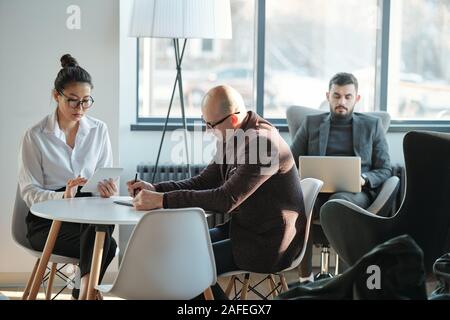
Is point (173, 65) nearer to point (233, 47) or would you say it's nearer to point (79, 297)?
point (233, 47)

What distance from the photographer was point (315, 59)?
226 inches

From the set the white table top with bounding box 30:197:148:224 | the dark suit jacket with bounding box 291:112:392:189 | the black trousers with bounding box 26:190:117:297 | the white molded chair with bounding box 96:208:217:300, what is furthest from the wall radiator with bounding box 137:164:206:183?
the white molded chair with bounding box 96:208:217:300

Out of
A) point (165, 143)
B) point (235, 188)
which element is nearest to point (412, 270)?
point (235, 188)

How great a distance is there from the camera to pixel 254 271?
338 cm

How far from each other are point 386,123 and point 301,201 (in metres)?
1.89

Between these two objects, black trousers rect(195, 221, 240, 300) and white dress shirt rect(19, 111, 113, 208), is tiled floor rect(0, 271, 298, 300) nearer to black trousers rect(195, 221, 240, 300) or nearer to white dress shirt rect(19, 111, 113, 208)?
white dress shirt rect(19, 111, 113, 208)

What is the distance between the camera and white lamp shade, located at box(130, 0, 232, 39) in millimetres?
4574

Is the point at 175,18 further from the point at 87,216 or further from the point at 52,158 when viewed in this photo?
the point at 87,216

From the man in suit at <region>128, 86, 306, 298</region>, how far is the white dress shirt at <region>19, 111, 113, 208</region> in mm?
678

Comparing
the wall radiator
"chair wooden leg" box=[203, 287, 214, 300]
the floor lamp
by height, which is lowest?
"chair wooden leg" box=[203, 287, 214, 300]

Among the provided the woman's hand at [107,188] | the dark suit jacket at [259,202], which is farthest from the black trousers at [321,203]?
the woman's hand at [107,188]

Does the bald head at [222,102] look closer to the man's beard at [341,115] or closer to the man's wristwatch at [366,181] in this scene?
the man's wristwatch at [366,181]

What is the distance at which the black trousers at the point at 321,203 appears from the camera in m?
4.61

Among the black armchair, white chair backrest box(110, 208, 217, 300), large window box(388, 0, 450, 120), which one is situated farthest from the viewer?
large window box(388, 0, 450, 120)
